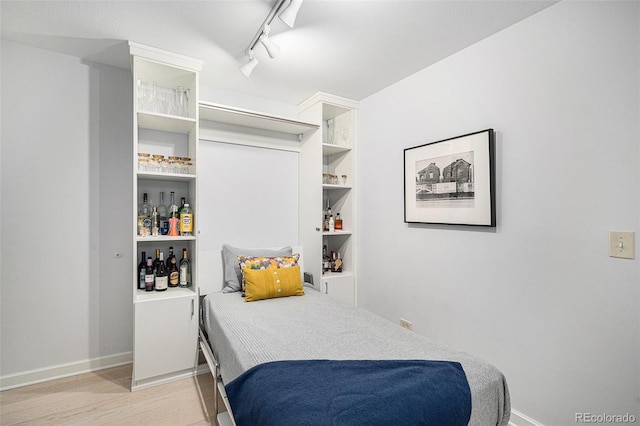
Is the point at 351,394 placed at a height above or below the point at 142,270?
below

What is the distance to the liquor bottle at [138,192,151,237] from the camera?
241 cm

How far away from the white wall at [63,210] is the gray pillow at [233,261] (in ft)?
2.65

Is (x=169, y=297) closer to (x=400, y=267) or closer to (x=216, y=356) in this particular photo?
(x=216, y=356)

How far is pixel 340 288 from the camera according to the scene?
10.4ft

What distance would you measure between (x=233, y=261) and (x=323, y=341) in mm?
1353

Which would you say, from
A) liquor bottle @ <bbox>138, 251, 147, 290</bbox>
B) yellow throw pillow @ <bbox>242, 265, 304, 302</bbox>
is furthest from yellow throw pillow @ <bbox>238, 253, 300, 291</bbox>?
liquor bottle @ <bbox>138, 251, 147, 290</bbox>

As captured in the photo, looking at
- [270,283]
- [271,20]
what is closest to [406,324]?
[270,283]

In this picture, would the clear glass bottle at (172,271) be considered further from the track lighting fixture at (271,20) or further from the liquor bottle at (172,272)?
the track lighting fixture at (271,20)

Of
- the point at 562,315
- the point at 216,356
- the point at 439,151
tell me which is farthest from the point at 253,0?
the point at 562,315

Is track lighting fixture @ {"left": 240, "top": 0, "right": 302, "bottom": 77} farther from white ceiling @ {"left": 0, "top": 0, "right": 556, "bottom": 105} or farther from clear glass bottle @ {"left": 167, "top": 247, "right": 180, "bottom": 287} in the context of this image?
clear glass bottle @ {"left": 167, "top": 247, "right": 180, "bottom": 287}

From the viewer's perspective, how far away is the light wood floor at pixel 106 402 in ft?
6.33

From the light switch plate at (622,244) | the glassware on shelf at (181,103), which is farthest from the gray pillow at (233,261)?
the light switch plate at (622,244)

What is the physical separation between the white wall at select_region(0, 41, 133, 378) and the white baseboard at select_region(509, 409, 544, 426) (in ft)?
9.73

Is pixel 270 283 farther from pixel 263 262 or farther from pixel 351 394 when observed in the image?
pixel 351 394
